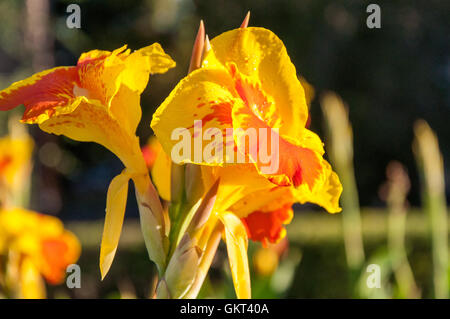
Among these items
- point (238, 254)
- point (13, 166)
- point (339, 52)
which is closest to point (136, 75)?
point (238, 254)

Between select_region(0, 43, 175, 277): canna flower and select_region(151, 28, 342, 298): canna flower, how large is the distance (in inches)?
3.1

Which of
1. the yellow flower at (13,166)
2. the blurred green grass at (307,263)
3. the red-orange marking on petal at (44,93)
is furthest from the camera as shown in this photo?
the blurred green grass at (307,263)

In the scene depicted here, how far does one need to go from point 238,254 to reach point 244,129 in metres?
0.18

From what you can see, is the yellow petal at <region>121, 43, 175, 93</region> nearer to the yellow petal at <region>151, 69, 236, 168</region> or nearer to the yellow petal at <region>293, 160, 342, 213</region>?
the yellow petal at <region>151, 69, 236, 168</region>

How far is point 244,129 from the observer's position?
0.66 meters

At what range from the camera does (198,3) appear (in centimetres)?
853

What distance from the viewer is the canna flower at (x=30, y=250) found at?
1.24m

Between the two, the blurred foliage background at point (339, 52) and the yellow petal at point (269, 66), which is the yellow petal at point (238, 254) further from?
the blurred foliage background at point (339, 52)

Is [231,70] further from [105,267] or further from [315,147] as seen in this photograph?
[105,267]

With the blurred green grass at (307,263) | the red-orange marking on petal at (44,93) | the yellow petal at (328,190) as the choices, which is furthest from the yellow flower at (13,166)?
the blurred green grass at (307,263)

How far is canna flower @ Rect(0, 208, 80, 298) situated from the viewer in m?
1.24

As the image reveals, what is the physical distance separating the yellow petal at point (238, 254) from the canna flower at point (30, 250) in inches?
23.1
